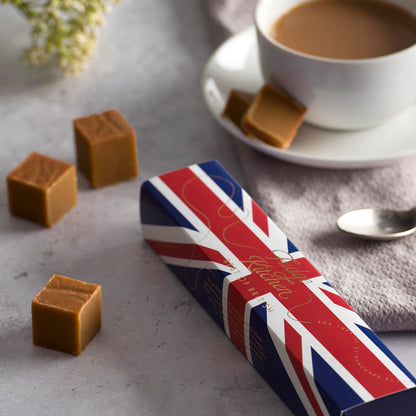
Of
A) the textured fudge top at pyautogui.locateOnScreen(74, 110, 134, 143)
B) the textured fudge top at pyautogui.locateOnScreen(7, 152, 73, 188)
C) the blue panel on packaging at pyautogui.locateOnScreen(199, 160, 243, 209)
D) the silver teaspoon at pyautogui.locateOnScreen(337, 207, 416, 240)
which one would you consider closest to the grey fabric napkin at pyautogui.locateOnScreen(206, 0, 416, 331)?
the silver teaspoon at pyautogui.locateOnScreen(337, 207, 416, 240)

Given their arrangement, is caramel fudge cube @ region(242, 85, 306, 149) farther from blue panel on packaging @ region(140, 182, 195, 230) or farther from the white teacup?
blue panel on packaging @ region(140, 182, 195, 230)

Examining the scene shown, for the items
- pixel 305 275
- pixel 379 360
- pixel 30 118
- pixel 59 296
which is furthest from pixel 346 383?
pixel 30 118

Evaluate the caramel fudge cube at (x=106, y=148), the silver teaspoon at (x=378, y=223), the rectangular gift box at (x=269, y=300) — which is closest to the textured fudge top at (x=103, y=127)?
the caramel fudge cube at (x=106, y=148)

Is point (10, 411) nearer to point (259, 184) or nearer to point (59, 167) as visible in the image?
point (59, 167)

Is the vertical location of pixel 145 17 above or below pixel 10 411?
above

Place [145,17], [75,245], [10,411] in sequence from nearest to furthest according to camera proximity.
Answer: [10,411]
[75,245]
[145,17]

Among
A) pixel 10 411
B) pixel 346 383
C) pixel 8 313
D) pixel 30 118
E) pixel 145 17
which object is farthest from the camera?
pixel 145 17

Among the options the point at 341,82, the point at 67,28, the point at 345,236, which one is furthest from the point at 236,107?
the point at 67,28
